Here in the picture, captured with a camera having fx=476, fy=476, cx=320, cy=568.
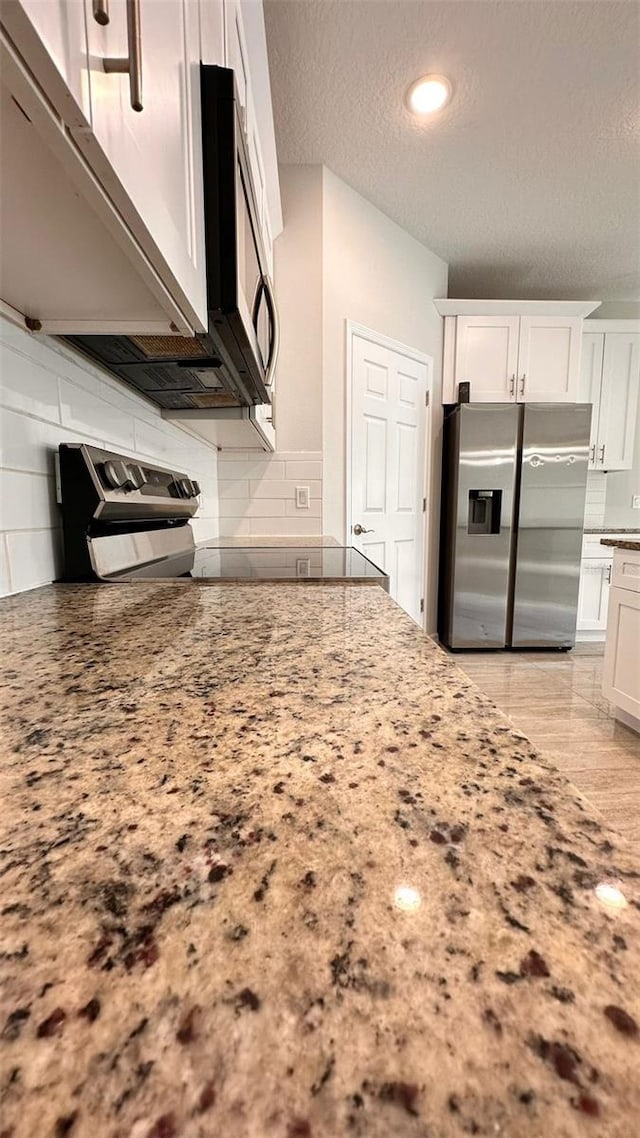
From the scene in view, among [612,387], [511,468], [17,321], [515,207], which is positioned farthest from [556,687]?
[17,321]

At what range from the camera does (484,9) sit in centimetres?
147

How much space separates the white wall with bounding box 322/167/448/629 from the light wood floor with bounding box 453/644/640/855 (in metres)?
1.19

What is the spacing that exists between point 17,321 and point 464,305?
280 cm

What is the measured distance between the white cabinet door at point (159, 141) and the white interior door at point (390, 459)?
1.70 m

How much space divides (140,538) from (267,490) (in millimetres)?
1231

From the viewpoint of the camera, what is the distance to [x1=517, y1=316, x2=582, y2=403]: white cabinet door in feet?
9.80

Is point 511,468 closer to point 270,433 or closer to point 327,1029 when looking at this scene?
point 270,433

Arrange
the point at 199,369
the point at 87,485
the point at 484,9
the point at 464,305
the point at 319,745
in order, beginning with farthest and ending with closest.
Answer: the point at 464,305 → the point at 484,9 → the point at 199,369 → the point at 87,485 → the point at 319,745

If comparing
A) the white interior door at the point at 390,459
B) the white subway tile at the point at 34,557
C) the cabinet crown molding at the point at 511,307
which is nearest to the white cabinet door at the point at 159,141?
the white subway tile at the point at 34,557

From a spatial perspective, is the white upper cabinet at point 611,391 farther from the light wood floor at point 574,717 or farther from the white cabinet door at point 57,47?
the white cabinet door at point 57,47

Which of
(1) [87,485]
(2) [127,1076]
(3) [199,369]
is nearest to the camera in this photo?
(2) [127,1076]

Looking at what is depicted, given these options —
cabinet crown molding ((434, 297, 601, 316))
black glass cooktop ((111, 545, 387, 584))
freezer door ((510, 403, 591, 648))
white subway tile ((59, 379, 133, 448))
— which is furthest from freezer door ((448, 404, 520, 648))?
white subway tile ((59, 379, 133, 448))

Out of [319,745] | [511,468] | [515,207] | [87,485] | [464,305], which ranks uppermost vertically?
[515,207]

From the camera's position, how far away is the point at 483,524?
3.02 metres
